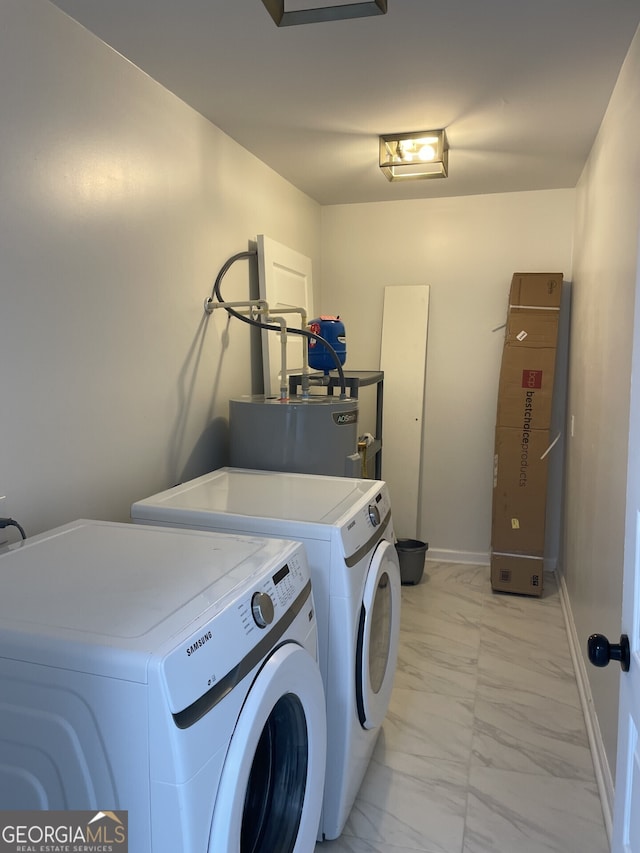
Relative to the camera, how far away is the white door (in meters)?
1.01

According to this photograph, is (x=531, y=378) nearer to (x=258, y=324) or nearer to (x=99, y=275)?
(x=258, y=324)

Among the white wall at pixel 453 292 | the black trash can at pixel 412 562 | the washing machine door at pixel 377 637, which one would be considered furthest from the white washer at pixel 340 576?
the white wall at pixel 453 292

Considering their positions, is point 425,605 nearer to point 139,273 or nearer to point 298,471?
point 298,471

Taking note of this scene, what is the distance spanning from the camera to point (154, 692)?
905mm

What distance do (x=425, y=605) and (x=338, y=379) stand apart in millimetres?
→ 1378

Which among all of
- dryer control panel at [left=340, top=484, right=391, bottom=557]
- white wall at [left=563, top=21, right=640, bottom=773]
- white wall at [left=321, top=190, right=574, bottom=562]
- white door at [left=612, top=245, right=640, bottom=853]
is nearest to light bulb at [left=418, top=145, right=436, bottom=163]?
white wall at [left=563, top=21, right=640, bottom=773]

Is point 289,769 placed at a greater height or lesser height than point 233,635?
lesser

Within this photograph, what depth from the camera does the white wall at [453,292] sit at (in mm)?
3719

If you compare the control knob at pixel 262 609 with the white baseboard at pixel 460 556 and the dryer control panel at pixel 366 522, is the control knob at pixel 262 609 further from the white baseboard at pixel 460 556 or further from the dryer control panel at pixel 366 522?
the white baseboard at pixel 460 556

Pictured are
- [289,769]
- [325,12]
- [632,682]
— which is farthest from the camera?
[325,12]

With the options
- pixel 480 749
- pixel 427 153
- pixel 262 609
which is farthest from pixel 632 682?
pixel 427 153

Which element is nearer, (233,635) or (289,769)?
(233,635)

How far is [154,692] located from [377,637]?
1190mm

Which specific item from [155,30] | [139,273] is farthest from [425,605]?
[155,30]
